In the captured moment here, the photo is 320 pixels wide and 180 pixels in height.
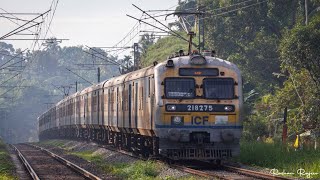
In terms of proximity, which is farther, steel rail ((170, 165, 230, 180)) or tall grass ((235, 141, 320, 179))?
tall grass ((235, 141, 320, 179))

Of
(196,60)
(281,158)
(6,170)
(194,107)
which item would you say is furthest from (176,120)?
(6,170)

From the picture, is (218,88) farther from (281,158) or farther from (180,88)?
(281,158)

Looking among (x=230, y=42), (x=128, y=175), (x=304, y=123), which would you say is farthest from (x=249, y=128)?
(x=128, y=175)

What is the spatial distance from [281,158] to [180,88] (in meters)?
3.59

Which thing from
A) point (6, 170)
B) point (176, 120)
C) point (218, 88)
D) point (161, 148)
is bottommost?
point (6, 170)

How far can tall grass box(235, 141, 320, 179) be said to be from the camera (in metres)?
16.7

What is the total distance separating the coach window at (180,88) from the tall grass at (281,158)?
119 inches

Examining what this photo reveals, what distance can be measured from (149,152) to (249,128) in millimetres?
14329

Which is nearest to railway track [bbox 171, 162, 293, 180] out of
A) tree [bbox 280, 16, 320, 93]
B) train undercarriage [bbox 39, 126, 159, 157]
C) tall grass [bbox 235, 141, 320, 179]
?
tall grass [bbox 235, 141, 320, 179]

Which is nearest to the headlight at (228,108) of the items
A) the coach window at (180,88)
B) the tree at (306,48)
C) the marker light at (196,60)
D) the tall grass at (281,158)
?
the coach window at (180,88)

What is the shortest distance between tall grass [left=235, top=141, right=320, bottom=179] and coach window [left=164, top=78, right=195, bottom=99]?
303cm

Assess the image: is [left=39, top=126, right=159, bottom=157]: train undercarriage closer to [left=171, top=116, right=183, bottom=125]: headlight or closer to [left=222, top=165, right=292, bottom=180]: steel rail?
[left=171, top=116, right=183, bottom=125]: headlight

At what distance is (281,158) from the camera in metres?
18.9

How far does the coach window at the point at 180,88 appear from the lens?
754 inches
